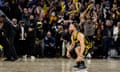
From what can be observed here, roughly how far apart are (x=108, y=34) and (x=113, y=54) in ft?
2.92

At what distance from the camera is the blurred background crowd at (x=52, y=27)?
17.1m

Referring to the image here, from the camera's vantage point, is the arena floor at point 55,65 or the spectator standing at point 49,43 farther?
the spectator standing at point 49,43

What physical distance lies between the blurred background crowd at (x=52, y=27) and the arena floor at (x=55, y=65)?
0.81 metres

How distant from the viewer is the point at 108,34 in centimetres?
1773

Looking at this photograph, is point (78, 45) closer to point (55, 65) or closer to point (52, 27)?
point (55, 65)

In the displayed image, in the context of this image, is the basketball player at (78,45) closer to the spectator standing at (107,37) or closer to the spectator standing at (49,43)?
the spectator standing at (49,43)

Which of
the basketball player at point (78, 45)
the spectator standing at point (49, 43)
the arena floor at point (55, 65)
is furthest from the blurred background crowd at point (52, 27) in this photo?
the basketball player at point (78, 45)

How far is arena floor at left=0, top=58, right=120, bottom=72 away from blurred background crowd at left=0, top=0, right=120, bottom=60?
806mm

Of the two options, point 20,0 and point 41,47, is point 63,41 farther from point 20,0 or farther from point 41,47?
point 20,0

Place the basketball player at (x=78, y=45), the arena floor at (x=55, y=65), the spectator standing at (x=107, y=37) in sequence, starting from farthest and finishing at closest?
the spectator standing at (x=107, y=37)
the arena floor at (x=55, y=65)
the basketball player at (x=78, y=45)

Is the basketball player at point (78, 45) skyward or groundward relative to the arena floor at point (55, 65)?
skyward

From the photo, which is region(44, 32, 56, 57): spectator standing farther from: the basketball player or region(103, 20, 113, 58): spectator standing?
the basketball player

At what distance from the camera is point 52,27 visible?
690 inches

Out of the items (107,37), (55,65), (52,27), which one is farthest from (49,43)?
(107,37)
